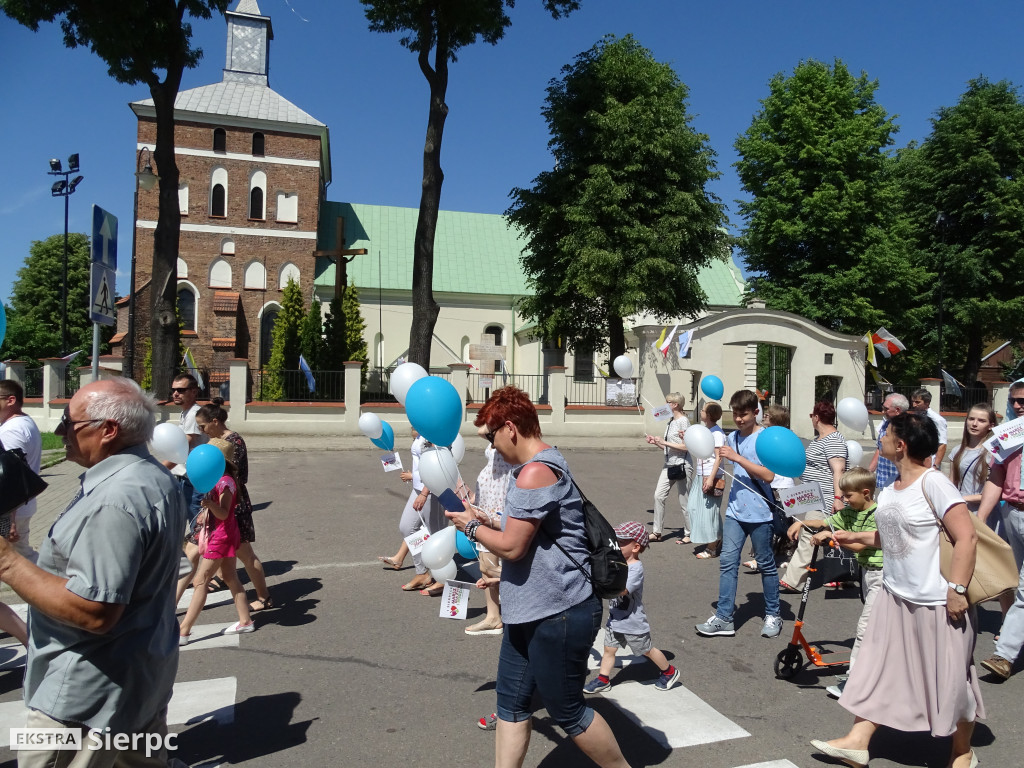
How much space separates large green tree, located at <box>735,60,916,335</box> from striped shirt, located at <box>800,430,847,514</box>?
80.4 feet

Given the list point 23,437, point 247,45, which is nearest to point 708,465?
point 23,437

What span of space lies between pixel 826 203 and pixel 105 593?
30921 mm

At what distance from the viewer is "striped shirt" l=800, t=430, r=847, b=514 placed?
22.5ft

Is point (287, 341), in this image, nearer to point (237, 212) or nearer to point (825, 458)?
point (237, 212)

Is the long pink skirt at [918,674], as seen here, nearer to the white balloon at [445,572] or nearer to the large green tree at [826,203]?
the white balloon at [445,572]

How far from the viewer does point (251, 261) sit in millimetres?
34219

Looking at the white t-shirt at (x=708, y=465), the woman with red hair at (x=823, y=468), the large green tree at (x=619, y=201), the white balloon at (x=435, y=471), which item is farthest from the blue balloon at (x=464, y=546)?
the large green tree at (x=619, y=201)

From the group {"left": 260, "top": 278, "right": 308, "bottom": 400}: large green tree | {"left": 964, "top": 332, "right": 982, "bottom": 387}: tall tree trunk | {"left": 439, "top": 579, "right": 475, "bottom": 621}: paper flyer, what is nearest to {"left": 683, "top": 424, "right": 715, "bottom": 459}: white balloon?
{"left": 439, "top": 579, "right": 475, "bottom": 621}: paper flyer

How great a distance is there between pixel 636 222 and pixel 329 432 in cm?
1246

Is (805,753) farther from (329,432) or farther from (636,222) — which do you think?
(636,222)

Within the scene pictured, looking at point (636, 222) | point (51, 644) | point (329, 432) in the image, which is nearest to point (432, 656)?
point (51, 644)

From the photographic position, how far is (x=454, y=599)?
14.7 ft

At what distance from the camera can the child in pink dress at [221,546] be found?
5438 mm

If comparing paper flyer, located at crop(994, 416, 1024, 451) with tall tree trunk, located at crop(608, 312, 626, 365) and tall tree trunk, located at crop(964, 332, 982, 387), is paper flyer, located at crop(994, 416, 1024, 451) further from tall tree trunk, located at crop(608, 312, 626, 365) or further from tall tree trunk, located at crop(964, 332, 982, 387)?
tall tree trunk, located at crop(964, 332, 982, 387)
